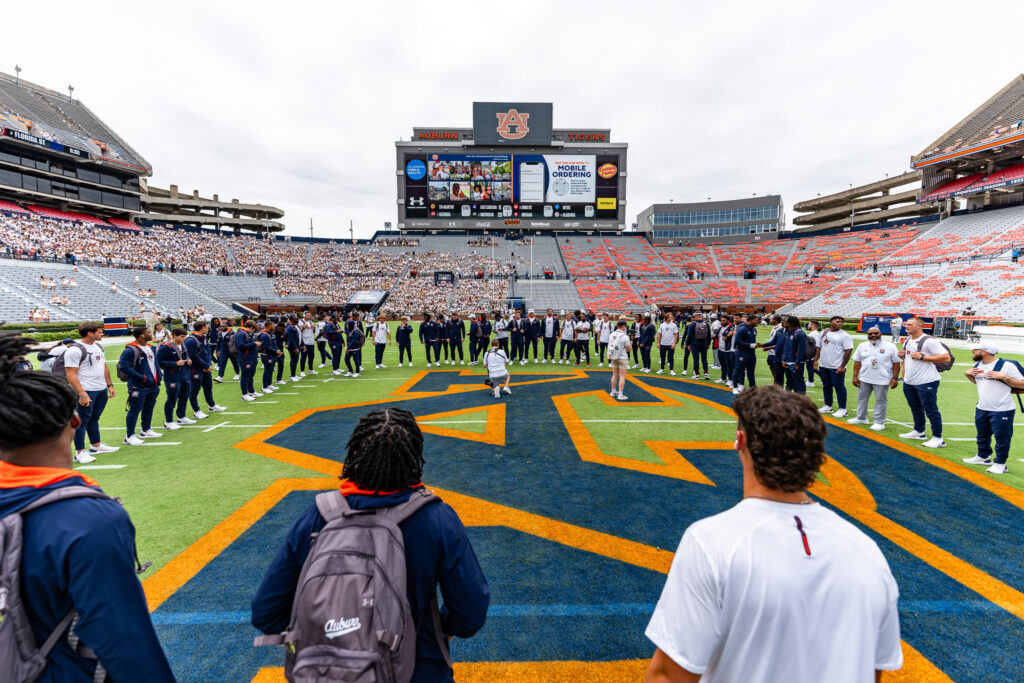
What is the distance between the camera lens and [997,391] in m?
5.23

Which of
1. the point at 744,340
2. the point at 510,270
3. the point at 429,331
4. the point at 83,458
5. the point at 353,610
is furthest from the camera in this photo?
the point at 510,270

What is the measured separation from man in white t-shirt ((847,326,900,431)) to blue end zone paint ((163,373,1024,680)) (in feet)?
3.57

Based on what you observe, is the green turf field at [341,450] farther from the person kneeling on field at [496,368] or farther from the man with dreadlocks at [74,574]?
the man with dreadlocks at [74,574]

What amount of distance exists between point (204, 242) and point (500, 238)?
121 feet

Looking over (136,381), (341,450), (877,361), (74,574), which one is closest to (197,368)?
(136,381)

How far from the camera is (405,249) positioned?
5553 centimetres

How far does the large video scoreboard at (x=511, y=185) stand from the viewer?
144 feet

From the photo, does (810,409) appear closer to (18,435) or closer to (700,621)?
(700,621)

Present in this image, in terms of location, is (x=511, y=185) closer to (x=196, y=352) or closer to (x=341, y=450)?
(x=196, y=352)

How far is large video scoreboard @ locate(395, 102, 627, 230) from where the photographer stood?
43875 millimetres

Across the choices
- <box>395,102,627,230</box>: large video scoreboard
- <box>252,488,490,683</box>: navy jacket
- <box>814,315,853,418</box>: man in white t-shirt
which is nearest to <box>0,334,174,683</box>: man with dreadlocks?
<box>252,488,490,683</box>: navy jacket

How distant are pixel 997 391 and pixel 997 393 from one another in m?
0.03

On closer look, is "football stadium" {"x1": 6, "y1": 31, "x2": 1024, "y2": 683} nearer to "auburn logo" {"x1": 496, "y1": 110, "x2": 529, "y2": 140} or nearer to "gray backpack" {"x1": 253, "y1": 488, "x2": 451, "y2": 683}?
"gray backpack" {"x1": 253, "y1": 488, "x2": 451, "y2": 683}

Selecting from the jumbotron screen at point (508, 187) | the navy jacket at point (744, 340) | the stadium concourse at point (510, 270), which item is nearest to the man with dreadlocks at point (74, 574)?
the navy jacket at point (744, 340)
